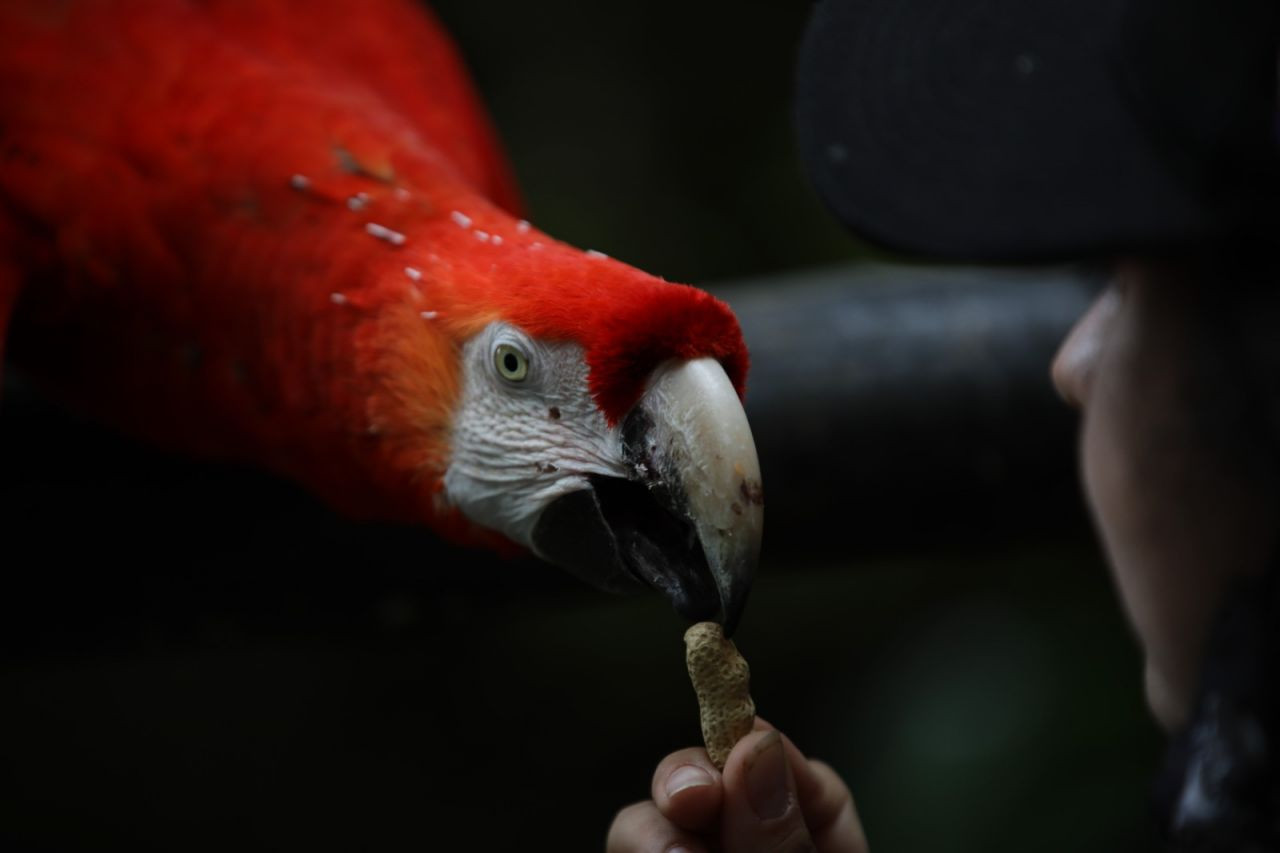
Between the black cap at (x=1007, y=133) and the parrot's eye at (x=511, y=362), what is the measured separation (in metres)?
0.19

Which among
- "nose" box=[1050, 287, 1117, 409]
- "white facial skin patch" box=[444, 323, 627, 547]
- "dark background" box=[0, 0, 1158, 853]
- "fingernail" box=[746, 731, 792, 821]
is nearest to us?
"fingernail" box=[746, 731, 792, 821]

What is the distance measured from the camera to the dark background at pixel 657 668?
1.33m

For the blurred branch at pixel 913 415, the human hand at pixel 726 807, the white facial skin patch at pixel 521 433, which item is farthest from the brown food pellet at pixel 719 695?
the blurred branch at pixel 913 415

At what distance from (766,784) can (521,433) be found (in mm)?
252

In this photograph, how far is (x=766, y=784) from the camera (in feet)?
1.95

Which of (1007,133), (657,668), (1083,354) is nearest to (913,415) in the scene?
(1083,354)

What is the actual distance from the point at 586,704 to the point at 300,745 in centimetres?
44

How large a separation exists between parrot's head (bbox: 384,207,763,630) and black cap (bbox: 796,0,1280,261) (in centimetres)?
14

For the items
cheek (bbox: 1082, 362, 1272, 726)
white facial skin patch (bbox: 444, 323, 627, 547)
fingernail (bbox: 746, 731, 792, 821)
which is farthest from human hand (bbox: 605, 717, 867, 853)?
cheek (bbox: 1082, 362, 1272, 726)

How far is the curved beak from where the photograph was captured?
0.65 metres

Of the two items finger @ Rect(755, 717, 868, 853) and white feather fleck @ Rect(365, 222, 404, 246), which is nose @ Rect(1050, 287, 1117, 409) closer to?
finger @ Rect(755, 717, 868, 853)

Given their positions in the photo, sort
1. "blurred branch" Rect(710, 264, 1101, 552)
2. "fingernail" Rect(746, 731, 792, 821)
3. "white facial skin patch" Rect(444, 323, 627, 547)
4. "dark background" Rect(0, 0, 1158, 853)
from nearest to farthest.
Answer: "fingernail" Rect(746, 731, 792, 821), "white facial skin patch" Rect(444, 323, 627, 547), "blurred branch" Rect(710, 264, 1101, 552), "dark background" Rect(0, 0, 1158, 853)

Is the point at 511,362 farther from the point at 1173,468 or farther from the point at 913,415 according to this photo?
the point at 913,415

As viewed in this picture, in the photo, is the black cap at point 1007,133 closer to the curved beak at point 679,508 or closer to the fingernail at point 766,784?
the curved beak at point 679,508
